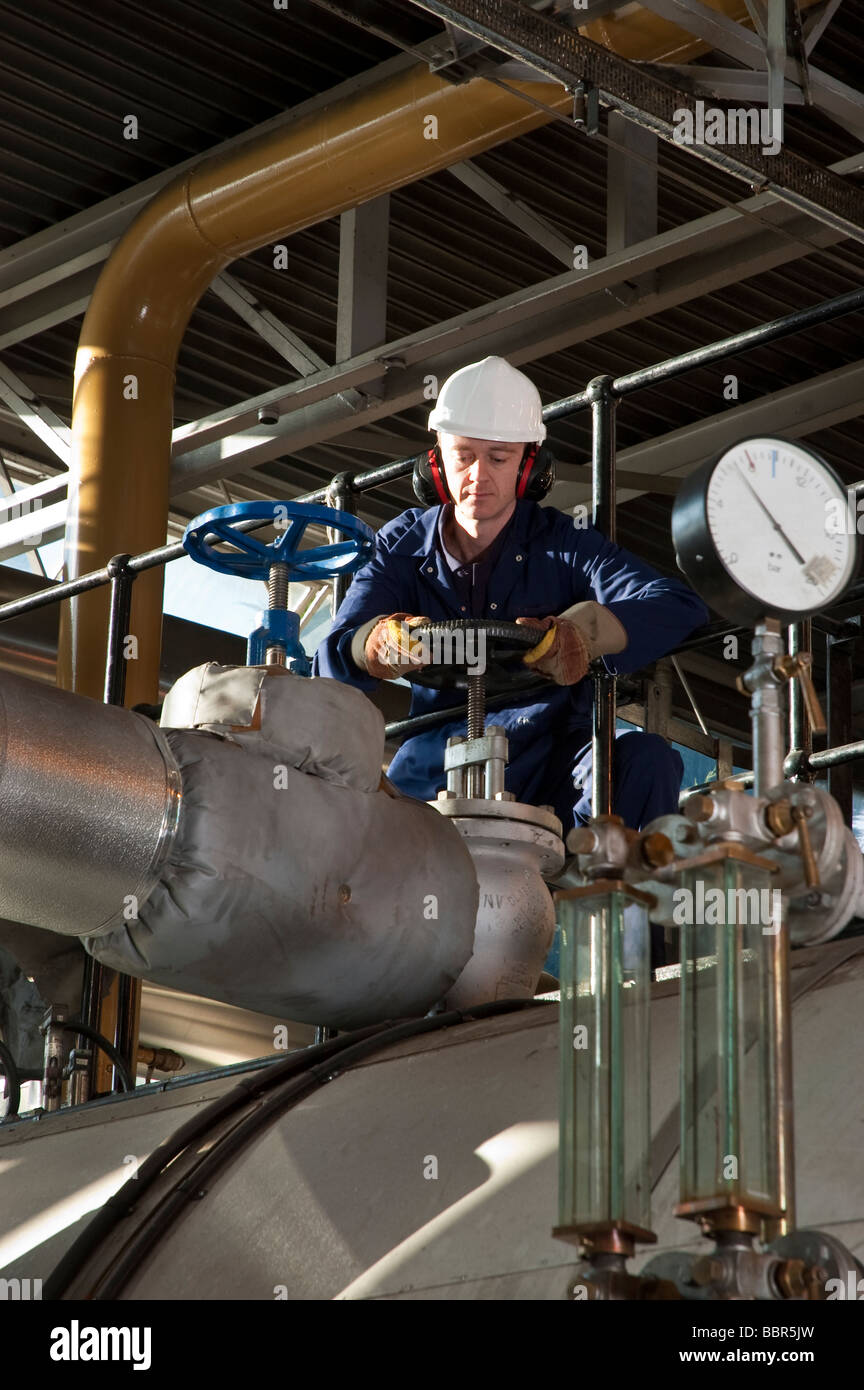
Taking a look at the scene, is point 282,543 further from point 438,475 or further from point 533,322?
point 533,322

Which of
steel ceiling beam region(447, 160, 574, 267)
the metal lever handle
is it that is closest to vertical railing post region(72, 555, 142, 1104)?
the metal lever handle

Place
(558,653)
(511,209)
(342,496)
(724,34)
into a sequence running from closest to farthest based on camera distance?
(558,653), (342,496), (724,34), (511,209)

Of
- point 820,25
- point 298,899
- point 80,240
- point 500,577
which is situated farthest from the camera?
point 80,240

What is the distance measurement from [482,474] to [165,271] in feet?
8.33

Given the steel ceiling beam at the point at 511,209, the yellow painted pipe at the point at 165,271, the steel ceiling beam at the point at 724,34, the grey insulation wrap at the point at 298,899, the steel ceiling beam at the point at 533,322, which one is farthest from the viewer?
the steel ceiling beam at the point at 511,209

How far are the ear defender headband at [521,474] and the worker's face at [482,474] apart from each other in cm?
2

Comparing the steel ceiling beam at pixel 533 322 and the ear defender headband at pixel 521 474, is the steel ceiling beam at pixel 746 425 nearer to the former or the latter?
the steel ceiling beam at pixel 533 322

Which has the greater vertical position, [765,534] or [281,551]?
[281,551]

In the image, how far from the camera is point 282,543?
2.66 meters

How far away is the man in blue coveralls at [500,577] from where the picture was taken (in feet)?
9.95

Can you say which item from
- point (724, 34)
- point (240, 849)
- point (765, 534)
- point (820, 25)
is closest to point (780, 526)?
point (765, 534)

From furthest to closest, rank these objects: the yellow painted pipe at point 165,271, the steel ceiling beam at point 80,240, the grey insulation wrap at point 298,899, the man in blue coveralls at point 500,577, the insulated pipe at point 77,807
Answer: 1. the steel ceiling beam at point 80,240
2. the yellow painted pipe at point 165,271
3. the man in blue coveralls at point 500,577
4. the grey insulation wrap at point 298,899
5. the insulated pipe at point 77,807

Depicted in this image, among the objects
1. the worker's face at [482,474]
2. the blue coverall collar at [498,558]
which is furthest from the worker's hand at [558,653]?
the worker's face at [482,474]

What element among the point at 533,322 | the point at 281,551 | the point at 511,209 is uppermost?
the point at 511,209
